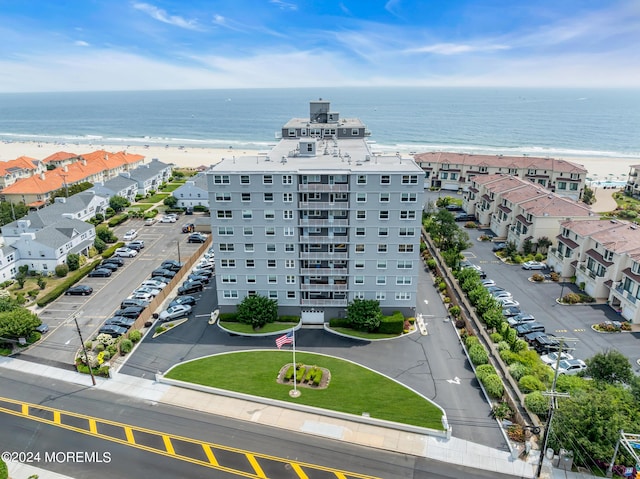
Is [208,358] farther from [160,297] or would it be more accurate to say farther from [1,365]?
[1,365]

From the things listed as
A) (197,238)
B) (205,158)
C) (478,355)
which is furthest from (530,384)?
(205,158)

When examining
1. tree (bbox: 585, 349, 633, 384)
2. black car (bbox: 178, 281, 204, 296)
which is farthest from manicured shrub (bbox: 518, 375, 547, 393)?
black car (bbox: 178, 281, 204, 296)

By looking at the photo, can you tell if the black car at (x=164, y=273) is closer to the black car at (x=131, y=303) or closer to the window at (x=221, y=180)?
the black car at (x=131, y=303)

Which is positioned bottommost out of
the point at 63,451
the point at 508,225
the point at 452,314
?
the point at 63,451

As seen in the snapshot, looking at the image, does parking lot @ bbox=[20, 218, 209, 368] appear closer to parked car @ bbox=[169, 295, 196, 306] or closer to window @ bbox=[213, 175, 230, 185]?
parked car @ bbox=[169, 295, 196, 306]

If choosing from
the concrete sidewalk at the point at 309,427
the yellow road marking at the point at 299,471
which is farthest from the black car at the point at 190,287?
the yellow road marking at the point at 299,471

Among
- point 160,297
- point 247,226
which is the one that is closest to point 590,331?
point 247,226

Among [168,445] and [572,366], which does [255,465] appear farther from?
[572,366]
